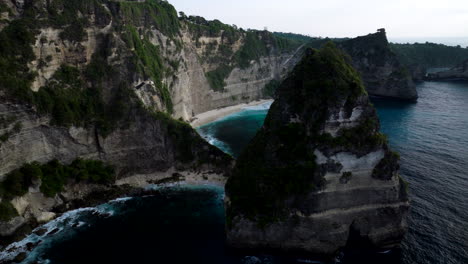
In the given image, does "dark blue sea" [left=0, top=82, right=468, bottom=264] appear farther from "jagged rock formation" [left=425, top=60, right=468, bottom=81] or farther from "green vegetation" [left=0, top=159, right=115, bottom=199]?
"jagged rock formation" [left=425, top=60, right=468, bottom=81]

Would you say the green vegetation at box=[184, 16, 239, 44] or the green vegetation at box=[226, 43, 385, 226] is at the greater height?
the green vegetation at box=[184, 16, 239, 44]

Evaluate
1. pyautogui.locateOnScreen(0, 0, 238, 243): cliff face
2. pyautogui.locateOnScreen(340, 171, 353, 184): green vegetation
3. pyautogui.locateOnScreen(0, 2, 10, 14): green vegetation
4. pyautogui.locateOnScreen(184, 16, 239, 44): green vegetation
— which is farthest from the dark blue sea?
pyautogui.locateOnScreen(184, 16, 239, 44): green vegetation

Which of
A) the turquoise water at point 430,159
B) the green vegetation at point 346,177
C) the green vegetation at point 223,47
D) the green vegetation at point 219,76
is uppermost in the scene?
the green vegetation at point 223,47

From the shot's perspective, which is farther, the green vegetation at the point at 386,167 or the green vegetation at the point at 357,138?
the green vegetation at the point at 386,167

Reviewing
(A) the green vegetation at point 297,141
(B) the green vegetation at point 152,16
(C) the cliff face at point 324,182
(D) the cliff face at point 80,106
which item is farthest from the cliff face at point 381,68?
(A) the green vegetation at point 297,141

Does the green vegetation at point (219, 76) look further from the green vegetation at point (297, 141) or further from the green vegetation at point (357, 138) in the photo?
the green vegetation at point (357, 138)

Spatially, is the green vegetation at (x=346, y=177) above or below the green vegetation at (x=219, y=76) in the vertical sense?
below

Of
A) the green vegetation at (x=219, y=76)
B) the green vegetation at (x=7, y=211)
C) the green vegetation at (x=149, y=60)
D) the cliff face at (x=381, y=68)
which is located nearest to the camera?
the green vegetation at (x=7, y=211)
